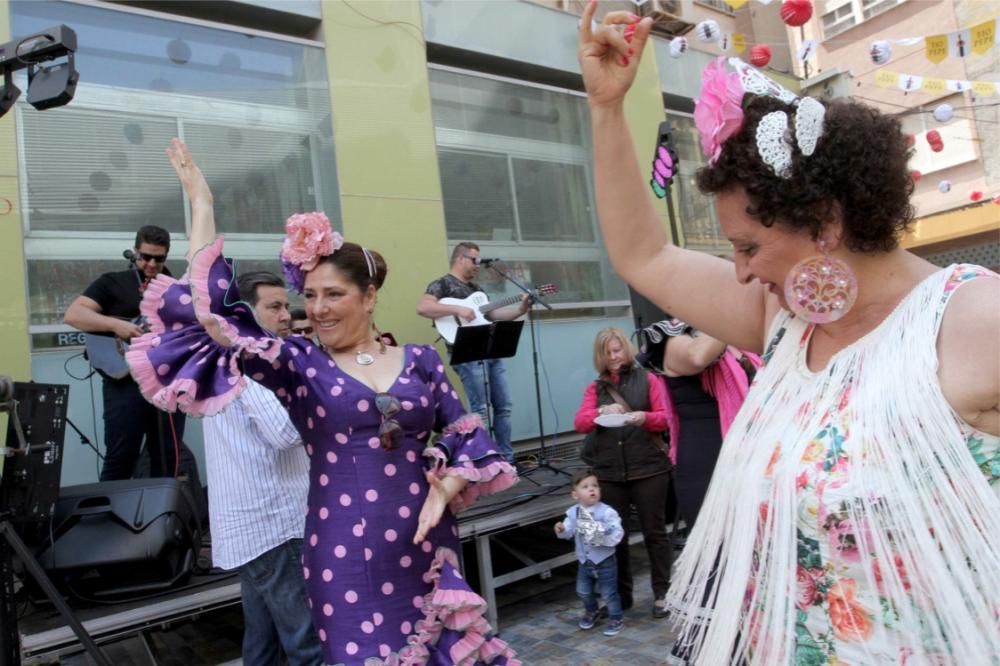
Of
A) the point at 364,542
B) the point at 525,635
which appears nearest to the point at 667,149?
the point at 525,635

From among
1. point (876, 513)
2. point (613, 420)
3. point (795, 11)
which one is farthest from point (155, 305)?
point (795, 11)

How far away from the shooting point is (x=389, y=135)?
6828 millimetres

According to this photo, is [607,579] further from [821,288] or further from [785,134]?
[785,134]

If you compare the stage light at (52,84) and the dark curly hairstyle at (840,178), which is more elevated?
the stage light at (52,84)

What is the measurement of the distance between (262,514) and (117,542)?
1.26m

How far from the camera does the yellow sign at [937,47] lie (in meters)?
7.05

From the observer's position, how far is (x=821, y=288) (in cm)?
114

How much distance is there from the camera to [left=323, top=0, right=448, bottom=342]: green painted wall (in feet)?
21.5

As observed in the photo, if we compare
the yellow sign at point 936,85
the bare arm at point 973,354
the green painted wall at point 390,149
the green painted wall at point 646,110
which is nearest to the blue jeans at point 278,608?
the bare arm at point 973,354

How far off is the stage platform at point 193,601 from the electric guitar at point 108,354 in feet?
4.26

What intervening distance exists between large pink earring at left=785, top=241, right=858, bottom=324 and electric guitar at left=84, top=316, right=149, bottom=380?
3967mm

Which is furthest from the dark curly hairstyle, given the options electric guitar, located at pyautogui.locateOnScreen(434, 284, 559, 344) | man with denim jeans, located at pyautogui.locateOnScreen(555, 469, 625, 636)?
electric guitar, located at pyautogui.locateOnScreen(434, 284, 559, 344)

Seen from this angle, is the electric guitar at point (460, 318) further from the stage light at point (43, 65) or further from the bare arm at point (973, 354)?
the bare arm at point (973, 354)

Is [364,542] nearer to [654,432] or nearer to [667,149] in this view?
[654,432]
